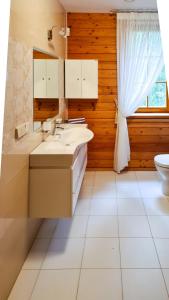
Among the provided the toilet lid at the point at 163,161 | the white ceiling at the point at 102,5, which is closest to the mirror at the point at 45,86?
the white ceiling at the point at 102,5

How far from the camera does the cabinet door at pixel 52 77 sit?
10.8 feet

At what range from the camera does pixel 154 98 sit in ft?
15.5

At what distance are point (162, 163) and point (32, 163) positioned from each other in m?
1.68

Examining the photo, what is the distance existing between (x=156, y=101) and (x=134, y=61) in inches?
28.1

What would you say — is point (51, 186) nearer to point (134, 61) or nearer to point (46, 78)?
point (46, 78)

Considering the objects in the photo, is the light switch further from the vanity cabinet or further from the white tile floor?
the white tile floor

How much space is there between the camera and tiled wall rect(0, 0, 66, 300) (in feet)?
5.96

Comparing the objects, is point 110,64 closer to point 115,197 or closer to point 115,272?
point 115,197

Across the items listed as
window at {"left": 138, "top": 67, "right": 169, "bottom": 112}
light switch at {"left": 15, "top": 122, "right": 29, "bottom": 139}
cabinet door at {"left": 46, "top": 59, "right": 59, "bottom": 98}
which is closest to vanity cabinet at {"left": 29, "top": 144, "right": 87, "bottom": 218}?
light switch at {"left": 15, "top": 122, "right": 29, "bottom": 139}

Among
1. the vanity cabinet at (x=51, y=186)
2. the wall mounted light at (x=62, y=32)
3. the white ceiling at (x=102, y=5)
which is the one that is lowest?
the vanity cabinet at (x=51, y=186)

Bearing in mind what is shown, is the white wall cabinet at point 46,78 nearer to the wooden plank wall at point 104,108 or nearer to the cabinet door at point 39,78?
the cabinet door at point 39,78

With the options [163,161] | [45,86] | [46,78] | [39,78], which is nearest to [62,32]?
[46,78]

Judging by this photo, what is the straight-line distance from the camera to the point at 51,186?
7.81ft

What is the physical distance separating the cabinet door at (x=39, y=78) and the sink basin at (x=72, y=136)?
0.47 metres
